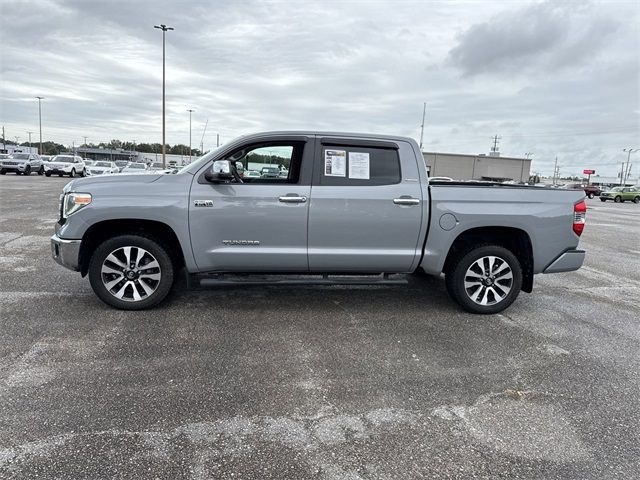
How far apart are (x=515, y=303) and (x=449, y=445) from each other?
11.5 ft

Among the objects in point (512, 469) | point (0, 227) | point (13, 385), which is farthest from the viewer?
point (0, 227)

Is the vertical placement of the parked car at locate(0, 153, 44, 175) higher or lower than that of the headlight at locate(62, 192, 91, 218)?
higher

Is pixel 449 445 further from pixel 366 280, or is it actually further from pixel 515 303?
pixel 515 303

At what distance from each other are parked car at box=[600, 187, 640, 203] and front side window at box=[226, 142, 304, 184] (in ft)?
163

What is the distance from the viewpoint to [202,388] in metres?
3.27

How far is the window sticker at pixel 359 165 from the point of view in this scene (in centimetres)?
483

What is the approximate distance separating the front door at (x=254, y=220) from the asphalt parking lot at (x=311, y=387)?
61 centimetres

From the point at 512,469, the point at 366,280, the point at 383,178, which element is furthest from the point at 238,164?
the point at 512,469

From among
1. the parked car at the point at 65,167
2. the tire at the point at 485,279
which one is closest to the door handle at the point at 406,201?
the tire at the point at 485,279

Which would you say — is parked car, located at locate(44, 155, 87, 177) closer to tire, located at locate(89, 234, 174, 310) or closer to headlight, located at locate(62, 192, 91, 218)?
headlight, located at locate(62, 192, 91, 218)

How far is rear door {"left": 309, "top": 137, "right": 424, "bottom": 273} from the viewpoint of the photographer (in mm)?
4730

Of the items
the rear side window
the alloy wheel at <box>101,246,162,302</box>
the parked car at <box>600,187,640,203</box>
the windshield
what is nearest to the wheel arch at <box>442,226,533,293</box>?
the rear side window

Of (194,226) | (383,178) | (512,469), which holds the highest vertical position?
(383,178)

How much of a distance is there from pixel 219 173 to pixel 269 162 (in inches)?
31.0
